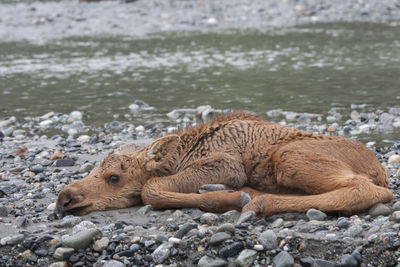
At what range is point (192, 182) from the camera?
22.5ft

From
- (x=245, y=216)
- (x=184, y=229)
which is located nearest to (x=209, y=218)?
(x=245, y=216)

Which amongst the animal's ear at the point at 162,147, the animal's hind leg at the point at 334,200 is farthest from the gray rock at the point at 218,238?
the animal's ear at the point at 162,147

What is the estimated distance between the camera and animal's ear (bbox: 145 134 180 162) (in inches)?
279

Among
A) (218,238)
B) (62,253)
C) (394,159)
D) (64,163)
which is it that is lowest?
(64,163)

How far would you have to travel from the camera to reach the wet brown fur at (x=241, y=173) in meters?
6.20

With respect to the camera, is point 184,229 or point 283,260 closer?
point 283,260

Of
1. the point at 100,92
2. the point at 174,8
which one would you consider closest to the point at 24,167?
the point at 100,92

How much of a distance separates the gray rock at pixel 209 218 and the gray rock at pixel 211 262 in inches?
34.7

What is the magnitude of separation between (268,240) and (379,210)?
1.32 m

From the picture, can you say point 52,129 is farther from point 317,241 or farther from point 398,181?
point 317,241

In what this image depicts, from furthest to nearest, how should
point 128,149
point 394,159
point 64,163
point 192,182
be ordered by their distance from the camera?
point 64,163 < point 394,159 < point 128,149 < point 192,182

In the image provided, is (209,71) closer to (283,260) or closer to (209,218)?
(209,218)

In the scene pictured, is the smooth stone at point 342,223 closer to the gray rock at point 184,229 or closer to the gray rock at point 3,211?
the gray rock at point 184,229

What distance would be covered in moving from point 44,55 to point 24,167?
1440 centimetres
